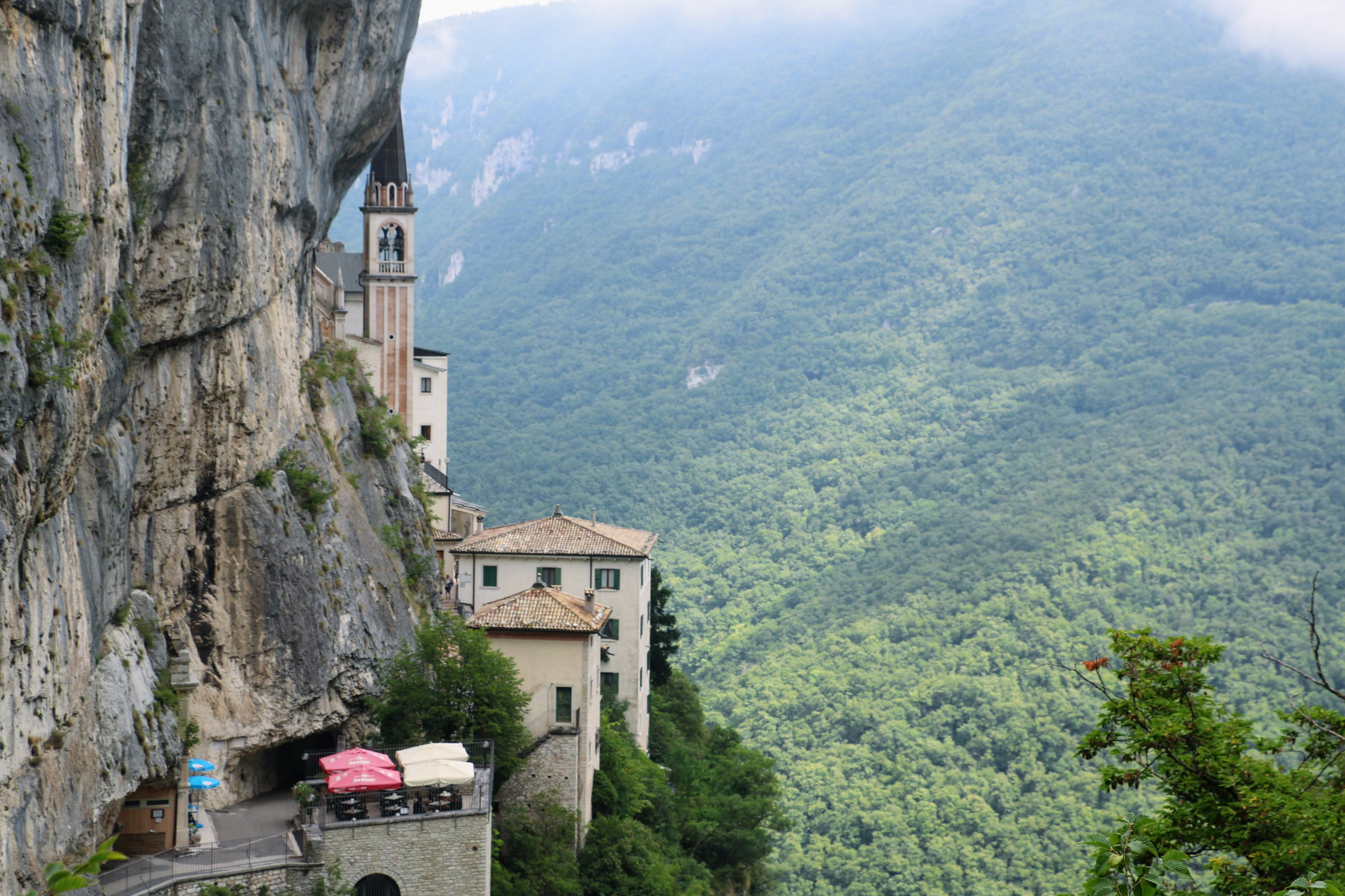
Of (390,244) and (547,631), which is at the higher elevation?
(390,244)

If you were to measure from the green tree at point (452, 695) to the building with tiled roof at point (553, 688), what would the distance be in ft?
6.46

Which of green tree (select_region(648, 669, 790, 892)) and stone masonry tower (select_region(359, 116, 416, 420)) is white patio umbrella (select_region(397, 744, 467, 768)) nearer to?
green tree (select_region(648, 669, 790, 892))

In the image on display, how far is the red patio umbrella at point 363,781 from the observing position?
27.8 metres

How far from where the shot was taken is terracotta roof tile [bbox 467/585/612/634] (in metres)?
38.2

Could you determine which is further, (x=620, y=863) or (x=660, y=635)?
(x=660, y=635)

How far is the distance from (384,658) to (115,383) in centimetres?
1425

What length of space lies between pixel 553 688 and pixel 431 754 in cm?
876

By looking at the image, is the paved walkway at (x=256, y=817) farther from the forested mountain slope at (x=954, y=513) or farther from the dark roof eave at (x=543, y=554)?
the forested mountain slope at (x=954, y=513)

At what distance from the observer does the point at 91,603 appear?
73.1 ft

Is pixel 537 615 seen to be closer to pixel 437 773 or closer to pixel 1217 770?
pixel 437 773

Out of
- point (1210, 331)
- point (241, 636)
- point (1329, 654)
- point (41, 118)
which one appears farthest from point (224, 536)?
point (1210, 331)

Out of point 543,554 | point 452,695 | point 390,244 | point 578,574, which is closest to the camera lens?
point 452,695

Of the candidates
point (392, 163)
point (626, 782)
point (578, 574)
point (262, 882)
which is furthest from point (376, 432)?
point (392, 163)

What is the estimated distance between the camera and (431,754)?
29.8 metres
